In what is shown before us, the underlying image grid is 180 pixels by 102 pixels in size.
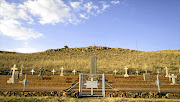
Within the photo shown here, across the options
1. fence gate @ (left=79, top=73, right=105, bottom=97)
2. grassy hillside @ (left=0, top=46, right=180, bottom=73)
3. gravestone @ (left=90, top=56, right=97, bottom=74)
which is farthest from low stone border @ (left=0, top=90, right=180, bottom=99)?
grassy hillside @ (left=0, top=46, right=180, bottom=73)

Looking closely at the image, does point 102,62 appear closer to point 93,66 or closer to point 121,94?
point 93,66

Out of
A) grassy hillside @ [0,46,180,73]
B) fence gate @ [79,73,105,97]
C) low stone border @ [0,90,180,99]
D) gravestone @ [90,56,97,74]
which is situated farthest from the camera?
grassy hillside @ [0,46,180,73]

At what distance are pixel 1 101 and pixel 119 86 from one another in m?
8.48

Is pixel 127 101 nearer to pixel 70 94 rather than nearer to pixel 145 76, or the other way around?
pixel 70 94

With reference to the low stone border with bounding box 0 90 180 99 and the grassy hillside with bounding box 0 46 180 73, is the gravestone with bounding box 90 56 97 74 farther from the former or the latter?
the grassy hillside with bounding box 0 46 180 73

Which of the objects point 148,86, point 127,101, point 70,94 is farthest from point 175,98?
point 70,94

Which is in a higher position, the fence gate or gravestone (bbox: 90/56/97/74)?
gravestone (bbox: 90/56/97/74)

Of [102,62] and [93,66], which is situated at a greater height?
[102,62]

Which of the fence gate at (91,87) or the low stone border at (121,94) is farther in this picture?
the fence gate at (91,87)

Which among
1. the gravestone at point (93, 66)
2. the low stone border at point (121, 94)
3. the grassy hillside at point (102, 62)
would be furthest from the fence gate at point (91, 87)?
the grassy hillside at point (102, 62)

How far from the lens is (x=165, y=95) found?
289 inches

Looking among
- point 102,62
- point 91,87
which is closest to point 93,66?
point 91,87

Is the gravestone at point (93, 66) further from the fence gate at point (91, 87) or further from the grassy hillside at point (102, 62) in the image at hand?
the grassy hillside at point (102, 62)

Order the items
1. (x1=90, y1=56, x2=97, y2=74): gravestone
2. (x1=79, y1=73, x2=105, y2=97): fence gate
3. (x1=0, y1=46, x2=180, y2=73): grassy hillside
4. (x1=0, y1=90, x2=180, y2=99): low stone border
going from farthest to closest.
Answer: (x1=0, y1=46, x2=180, y2=73): grassy hillside < (x1=90, y1=56, x2=97, y2=74): gravestone < (x1=79, y1=73, x2=105, y2=97): fence gate < (x1=0, y1=90, x2=180, y2=99): low stone border
